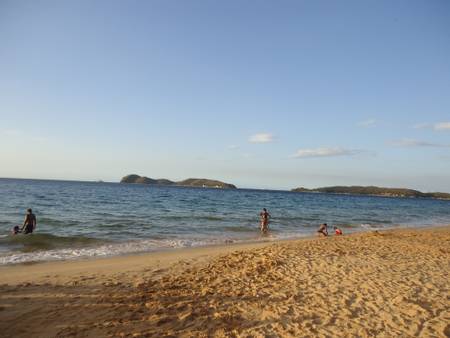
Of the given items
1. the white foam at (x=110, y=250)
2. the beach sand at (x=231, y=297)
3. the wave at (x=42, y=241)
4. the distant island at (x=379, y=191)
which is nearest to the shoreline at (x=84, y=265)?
the beach sand at (x=231, y=297)

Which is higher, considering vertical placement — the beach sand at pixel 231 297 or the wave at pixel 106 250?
the beach sand at pixel 231 297

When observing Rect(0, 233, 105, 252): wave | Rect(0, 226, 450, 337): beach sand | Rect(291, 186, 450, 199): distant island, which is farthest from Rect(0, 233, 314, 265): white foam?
Rect(291, 186, 450, 199): distant island

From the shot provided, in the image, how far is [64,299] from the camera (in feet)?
21.6

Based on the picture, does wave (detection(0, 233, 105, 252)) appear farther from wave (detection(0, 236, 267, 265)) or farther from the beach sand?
the beach sand

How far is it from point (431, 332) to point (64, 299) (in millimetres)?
6564

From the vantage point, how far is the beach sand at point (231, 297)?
539 cm

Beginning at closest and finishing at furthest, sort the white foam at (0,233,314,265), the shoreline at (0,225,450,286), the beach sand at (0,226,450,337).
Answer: the beach sand at (0,226,450,337) < the shoreline at (0,225,450,286) < the white foam at (0,233,314,265)

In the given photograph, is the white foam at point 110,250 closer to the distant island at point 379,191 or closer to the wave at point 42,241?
the wave at point 42,241

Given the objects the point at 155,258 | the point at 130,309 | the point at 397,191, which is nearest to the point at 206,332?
the point at 130,309

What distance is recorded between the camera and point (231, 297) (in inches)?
263

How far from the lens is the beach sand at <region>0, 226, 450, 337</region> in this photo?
17.7 feet

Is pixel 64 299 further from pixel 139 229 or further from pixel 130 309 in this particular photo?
pixel 139 229

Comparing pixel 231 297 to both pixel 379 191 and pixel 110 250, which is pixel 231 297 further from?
pixel 379 191

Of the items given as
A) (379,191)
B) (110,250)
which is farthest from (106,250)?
(379,191)
